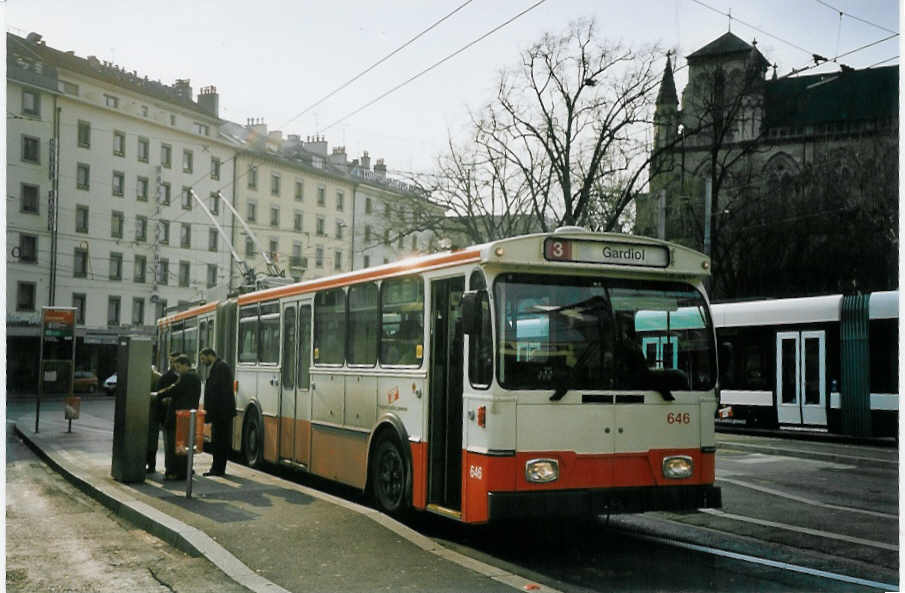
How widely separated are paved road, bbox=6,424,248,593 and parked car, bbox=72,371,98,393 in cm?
3665

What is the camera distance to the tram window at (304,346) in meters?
12.5

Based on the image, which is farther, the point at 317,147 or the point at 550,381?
the point at 317,147

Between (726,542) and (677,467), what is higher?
(677,467)

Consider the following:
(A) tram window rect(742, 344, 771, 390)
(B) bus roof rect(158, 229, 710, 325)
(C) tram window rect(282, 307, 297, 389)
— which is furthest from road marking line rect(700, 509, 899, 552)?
(A) tram window rect(742, 344, 771, 390)

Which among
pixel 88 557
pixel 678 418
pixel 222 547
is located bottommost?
pixel 88 557

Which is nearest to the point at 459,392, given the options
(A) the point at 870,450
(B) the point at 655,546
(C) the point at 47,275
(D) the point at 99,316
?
(B) the point at 655,546

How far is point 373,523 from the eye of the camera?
8.69 meters

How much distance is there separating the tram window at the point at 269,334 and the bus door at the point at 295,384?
31 cm

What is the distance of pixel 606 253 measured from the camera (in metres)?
8.34

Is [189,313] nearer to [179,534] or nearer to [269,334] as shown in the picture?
[269,334]

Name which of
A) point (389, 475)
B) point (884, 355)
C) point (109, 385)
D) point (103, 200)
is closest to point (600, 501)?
point (389, 475)

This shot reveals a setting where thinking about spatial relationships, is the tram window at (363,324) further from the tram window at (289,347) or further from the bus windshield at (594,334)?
the bus windshield at (594,334)

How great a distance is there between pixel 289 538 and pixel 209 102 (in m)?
38.7

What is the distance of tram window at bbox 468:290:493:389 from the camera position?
312 inches
